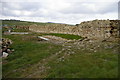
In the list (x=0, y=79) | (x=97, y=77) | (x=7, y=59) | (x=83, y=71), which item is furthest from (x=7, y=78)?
(x=97, y=77)

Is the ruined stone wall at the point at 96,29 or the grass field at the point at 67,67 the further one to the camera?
the ruined stone wall at the point at 96,29

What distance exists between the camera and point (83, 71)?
11.4 meters

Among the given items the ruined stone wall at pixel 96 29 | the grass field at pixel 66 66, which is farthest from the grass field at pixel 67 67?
the ruined stone wall at pixel 96 29

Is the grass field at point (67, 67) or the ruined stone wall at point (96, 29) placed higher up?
the ruined stone wall at point (96, 29)

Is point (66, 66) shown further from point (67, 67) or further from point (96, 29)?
point (96, 29)

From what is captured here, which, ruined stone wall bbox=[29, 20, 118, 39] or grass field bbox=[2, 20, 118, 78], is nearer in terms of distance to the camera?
grass field bbox=[2, 20, 118, 78]

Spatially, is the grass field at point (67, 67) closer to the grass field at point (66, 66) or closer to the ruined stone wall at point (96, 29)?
the grass field at point (66, 66)

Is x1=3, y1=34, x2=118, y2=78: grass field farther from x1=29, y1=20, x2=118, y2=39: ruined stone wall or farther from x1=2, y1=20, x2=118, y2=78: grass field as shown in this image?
x1=29, y1=20, x2=118, y2=39: ruined stone wall

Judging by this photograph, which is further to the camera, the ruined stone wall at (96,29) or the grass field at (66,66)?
the ruined stone wall at (96,29)

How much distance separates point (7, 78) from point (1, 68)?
323 centimetres

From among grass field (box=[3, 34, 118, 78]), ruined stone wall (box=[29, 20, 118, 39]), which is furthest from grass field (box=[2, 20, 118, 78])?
ruined stone wall (box=[29, 20, 118, 39])

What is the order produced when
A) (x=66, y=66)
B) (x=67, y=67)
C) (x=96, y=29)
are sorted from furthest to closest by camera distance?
(x=96, y=29), (x=66, y=66), (x=67, y=67)

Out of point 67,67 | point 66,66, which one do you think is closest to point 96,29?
point 66,66

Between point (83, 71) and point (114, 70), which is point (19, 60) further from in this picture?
point (114, 70)
